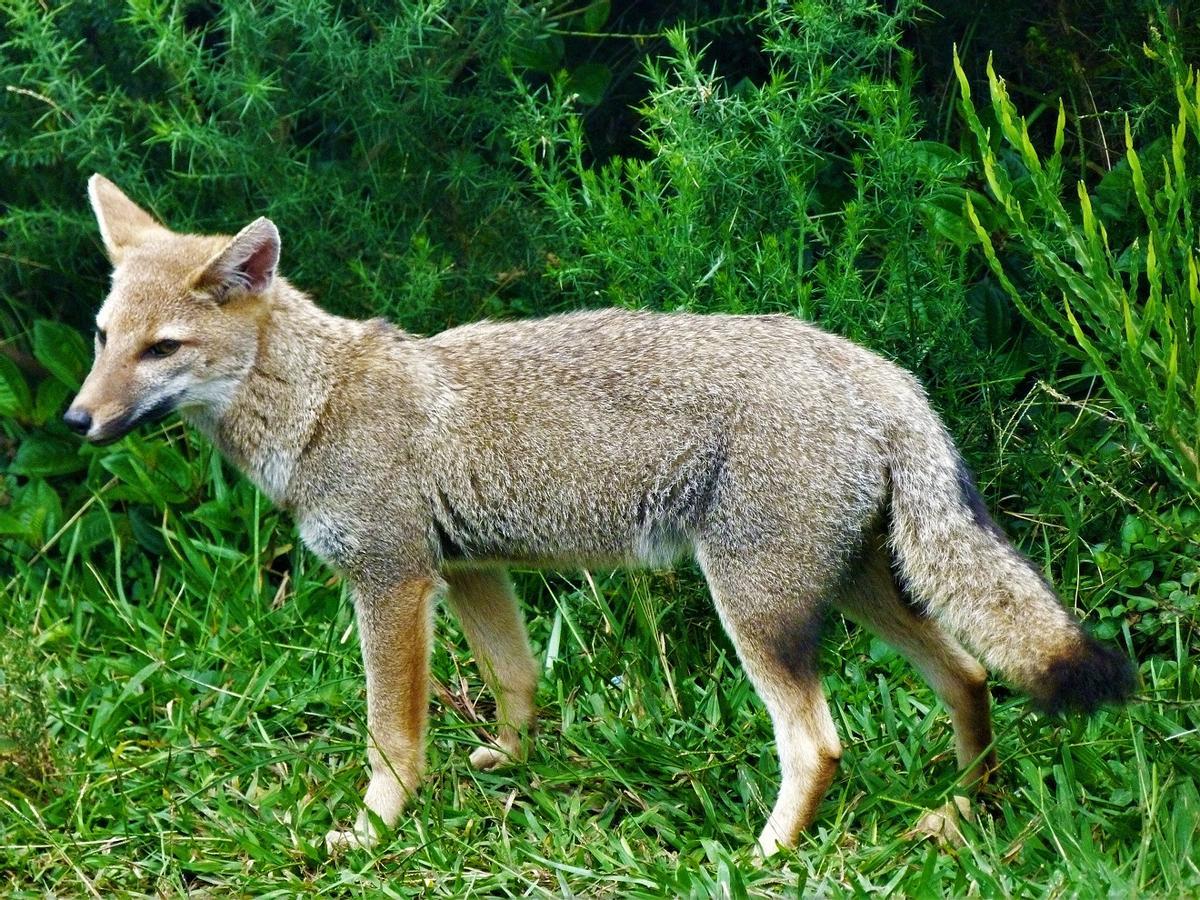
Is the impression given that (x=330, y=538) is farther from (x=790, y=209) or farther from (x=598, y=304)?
(x=790, y=209)

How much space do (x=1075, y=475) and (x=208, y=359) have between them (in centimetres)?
364

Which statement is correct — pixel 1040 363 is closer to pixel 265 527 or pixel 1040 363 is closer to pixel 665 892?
pixel 665 892

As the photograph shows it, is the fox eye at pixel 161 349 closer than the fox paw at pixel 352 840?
No

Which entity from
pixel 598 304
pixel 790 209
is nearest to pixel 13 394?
pixel 598 304

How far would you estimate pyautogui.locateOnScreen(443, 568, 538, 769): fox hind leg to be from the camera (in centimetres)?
573

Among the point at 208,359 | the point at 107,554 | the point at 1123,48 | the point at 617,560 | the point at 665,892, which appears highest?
the point at 1123,48

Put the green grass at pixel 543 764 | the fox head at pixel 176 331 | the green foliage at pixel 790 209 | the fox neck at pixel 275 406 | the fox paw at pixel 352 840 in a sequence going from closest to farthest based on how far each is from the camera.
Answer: the green grass at pixel 543 764, the fox paw at pixel 352 840, the fox head at pixel 176 331, the fox neck at pixel 275 406, the green foliage at pixel 790 209

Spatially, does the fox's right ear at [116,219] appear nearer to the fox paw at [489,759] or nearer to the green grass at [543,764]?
the green grass at [543,764]

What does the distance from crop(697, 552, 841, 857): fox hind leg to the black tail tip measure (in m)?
0.78

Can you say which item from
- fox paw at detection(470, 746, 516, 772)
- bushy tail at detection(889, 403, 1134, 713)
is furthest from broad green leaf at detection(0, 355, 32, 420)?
bushy tail at detection(889, 403, 1134, 713)

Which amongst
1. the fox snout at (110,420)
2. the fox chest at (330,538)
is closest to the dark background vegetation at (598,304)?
the fox chest at (330,538)

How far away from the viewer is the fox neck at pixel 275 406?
543 centimetres

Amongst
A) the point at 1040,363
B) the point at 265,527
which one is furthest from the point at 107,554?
the point at 1040,363

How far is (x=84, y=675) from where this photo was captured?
641 cm
